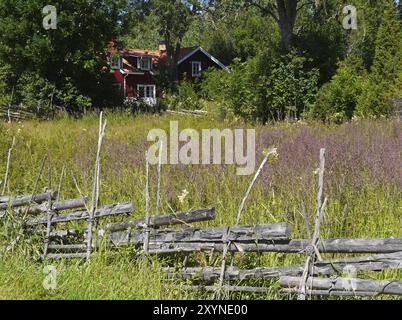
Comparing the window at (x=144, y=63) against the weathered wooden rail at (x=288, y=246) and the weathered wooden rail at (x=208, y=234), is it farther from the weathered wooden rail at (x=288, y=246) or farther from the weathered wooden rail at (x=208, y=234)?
the weathered wooden rail at (x=288, y=246)

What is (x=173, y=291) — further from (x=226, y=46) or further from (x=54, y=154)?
(x=226, y=46)

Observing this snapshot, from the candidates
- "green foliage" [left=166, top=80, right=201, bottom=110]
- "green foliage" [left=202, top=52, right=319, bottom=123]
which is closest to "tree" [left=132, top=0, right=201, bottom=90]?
"green foliage" [left=166, top=80, right=201, bottom=110]

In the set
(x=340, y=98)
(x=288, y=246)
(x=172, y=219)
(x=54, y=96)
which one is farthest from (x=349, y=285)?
(x=54, y=96)

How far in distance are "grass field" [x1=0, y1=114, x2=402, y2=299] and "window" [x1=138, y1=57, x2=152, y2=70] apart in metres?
34.8

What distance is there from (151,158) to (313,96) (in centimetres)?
1322

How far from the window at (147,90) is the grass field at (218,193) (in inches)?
1333

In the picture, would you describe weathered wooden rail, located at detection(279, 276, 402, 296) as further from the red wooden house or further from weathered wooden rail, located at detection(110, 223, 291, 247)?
the red wooden house

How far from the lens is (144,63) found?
1674 inches

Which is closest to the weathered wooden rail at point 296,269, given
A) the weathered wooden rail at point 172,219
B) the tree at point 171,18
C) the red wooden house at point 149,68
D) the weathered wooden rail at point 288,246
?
the weathered wooden rail at point 288,246

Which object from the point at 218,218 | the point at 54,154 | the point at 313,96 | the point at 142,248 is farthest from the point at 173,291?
the point at 313,96

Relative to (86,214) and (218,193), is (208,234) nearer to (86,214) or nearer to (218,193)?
(86,214)

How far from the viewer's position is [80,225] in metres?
5.46

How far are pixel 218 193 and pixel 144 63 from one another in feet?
125

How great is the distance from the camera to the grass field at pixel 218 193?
3953mm
